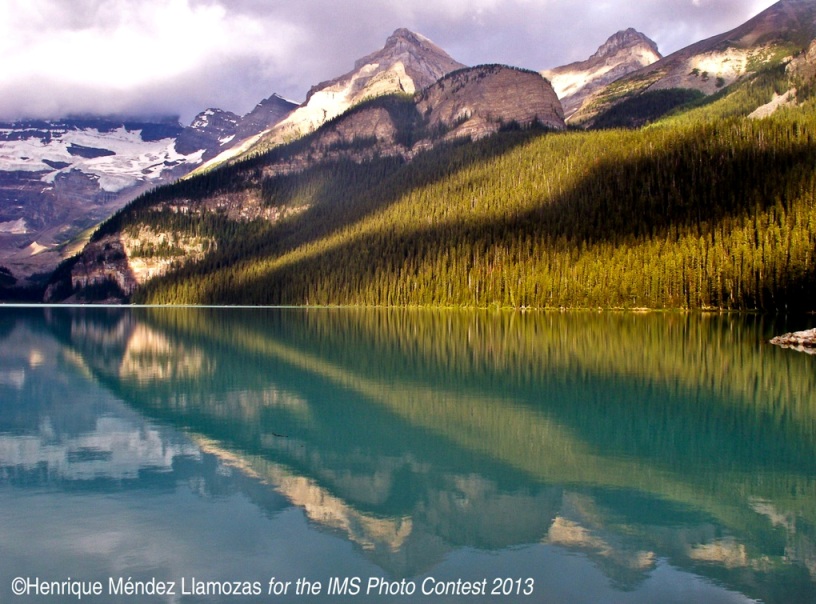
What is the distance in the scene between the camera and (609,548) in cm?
1380

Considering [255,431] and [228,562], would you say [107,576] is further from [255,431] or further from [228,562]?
[255,431]

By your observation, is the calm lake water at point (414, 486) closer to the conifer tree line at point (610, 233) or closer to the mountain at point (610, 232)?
the conifer tree line at point (610, 233)

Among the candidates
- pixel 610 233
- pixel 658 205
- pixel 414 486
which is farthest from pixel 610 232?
pixel 414 486

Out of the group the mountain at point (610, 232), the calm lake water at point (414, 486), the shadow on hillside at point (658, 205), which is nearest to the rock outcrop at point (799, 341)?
the calm lake water at point (414, 486)

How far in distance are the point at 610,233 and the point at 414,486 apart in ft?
422

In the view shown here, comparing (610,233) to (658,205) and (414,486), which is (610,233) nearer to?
(658,205)

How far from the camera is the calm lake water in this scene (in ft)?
41.3

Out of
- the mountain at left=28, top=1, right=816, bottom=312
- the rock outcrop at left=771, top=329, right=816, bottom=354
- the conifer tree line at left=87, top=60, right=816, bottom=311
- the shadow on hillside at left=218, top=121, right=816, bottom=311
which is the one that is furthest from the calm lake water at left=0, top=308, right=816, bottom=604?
the shadow on hillside at left=218, top=121, right=816, bottom=311

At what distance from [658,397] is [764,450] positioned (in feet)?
28.0

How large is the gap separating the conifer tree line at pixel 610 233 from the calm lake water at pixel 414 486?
252 feet

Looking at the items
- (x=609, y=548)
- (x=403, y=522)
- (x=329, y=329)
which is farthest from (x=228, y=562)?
(x=329, y=329)

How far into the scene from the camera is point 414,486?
702 inches

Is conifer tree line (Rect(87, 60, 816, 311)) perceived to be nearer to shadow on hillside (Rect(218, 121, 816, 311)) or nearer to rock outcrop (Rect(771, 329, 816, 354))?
shadow on hillside (Rect(218, 121, 816, 311))

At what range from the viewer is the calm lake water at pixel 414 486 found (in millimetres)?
12578
